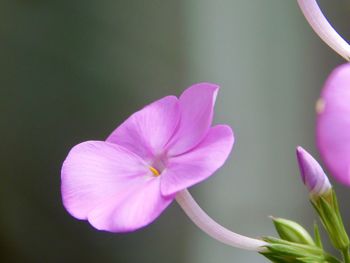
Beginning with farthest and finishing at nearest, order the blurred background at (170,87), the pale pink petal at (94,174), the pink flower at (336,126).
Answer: the blurred background at (170,87) → the pale pink petal at (94,174) → the pink flower at (336,126)

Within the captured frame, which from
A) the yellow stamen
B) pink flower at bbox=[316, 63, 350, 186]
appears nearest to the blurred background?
the yellow stamen

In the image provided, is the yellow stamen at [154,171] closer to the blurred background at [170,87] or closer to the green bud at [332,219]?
the green bud at [332,219]

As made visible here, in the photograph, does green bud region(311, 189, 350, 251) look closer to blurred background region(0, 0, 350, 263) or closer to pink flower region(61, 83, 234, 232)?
pink flower region(61, 83, 234, 232)

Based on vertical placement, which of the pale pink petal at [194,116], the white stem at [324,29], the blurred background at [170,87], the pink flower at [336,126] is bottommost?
the blurred background at [170,87]

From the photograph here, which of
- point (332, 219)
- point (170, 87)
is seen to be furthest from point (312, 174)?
point (170, 87)

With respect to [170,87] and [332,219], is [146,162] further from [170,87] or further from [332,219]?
[170,87]

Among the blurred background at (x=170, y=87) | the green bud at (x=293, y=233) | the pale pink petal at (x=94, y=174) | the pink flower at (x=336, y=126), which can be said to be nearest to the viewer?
the pink flower at (x=336, y=126)

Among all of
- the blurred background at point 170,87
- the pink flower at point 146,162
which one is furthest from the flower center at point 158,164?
the blurred background at point 170,87
